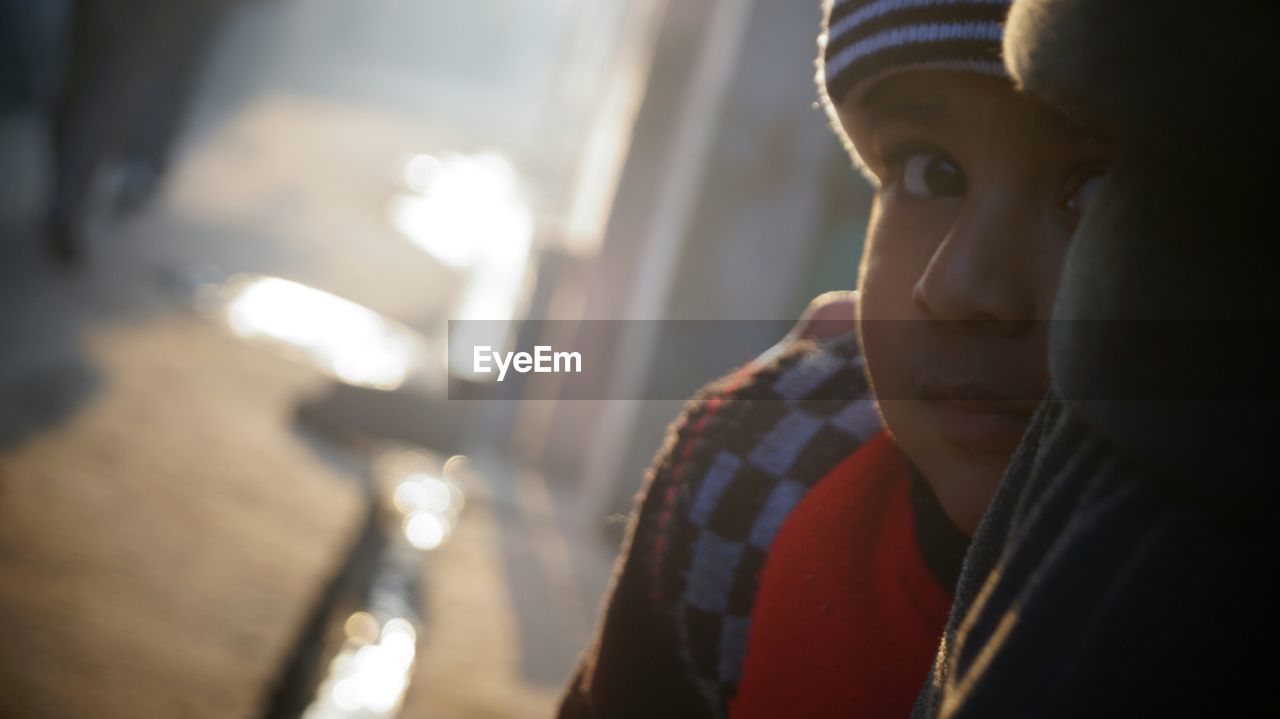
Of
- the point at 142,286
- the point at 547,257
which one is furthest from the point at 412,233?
the point at 547,257

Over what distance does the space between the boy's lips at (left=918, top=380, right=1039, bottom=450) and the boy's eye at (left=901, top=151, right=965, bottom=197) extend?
177mm

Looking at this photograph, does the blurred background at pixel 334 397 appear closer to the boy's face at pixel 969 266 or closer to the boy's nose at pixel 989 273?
the boy's face at pixel 969 266

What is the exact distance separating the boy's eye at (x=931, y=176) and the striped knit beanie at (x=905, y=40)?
74 mm

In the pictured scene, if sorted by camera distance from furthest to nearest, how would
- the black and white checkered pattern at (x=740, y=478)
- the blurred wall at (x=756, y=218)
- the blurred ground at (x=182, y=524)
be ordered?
→ the blurred wall at (x=756, y=218) < the blurred ground at (x=182, y=524) < the black and white checkered pattern at (x=740, y=478)

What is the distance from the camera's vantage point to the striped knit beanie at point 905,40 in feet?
2.54

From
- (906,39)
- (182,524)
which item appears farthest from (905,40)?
(182,524)

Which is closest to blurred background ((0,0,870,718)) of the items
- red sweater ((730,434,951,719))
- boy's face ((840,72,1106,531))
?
red sweater ((730,434,951,719))

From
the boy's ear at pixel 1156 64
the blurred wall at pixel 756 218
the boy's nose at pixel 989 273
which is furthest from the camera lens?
the blurred wall at pixel 756 218

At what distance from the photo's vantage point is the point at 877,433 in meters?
1.10

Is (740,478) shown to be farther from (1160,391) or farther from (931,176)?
(1160,391)

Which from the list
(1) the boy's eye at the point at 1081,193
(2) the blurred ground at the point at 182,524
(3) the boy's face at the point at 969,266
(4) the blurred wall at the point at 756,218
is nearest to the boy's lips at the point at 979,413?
(3) the boy's face at the point at 969,266

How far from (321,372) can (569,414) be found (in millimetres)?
1312

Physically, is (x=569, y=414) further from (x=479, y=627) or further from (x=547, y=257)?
(x=479, y=627)

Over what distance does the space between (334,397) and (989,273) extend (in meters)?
3.66
